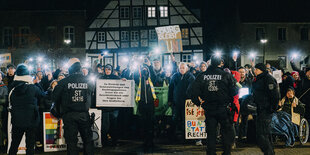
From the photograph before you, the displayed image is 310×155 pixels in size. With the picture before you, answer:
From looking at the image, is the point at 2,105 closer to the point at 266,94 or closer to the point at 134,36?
the point at 266,94

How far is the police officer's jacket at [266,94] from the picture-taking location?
7.55 meters

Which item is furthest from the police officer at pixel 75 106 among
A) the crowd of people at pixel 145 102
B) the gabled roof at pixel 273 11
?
the gabled roof at pixel 273 11

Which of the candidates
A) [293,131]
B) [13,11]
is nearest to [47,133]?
[293,131]

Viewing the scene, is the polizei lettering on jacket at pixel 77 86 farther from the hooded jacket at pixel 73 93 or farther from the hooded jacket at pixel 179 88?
the hooded jacket at pixel 179 88

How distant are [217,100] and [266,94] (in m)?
1.21

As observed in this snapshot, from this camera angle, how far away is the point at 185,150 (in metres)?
9.28

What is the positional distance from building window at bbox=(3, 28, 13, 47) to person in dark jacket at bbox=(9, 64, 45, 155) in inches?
1475

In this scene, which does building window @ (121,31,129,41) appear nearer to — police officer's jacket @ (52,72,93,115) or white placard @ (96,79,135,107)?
white placard @ (96,79,135,107)

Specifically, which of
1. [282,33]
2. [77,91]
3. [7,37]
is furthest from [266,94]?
[7,37]

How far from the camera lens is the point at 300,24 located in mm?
41281

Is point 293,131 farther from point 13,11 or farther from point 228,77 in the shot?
point 13,11

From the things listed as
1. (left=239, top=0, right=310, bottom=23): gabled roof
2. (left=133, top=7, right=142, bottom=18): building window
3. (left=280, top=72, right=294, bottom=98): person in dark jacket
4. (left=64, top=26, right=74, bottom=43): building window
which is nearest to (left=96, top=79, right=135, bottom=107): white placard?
(left=280, top=72, right=294, bottom=98): person in dark jacket

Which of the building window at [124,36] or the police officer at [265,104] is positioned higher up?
the building window at [124,36]

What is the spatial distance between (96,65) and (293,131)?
656 cm
